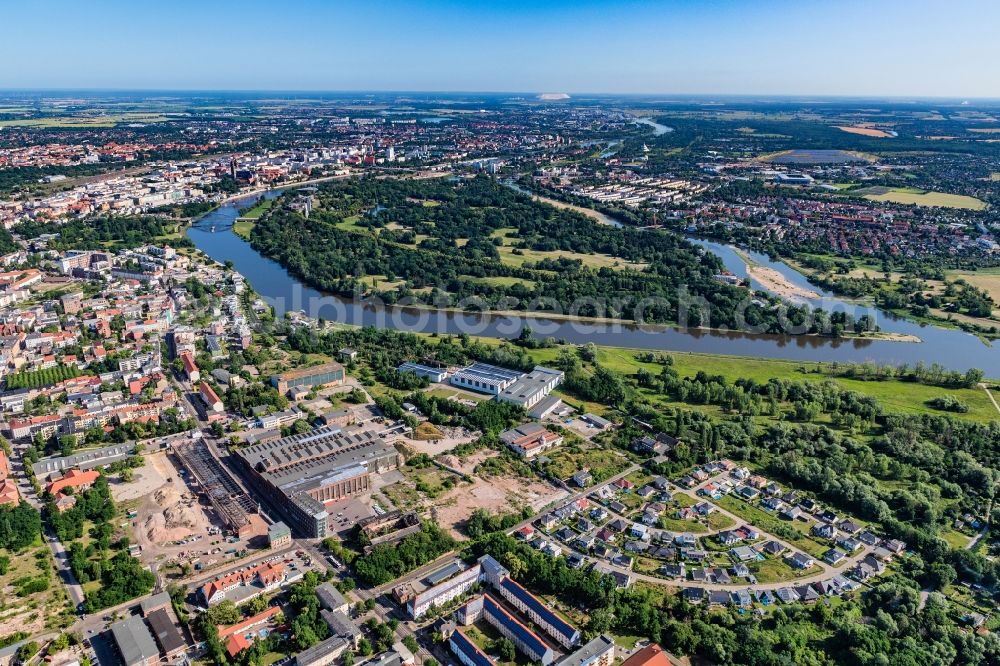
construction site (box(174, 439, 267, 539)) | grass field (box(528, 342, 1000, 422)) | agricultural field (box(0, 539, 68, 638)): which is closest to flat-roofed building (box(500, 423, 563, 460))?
grass field (box(528, 342, 1000, 422))

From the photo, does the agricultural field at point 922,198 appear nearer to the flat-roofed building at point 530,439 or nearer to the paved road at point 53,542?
the flat-roofed building at point 530,439

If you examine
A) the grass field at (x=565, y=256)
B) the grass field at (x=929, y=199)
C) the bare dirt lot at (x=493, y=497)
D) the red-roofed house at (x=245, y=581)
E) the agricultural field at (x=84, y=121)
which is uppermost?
the agricultural field at (x=84, y=121)

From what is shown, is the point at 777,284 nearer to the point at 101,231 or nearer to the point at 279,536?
the point at 279,536

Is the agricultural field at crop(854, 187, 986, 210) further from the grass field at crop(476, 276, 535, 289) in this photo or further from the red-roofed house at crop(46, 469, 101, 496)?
the red-roofed house at crop(46, 469, 101, 496)

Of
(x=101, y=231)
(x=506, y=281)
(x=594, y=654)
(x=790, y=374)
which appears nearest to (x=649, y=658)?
(x=594, y=654)

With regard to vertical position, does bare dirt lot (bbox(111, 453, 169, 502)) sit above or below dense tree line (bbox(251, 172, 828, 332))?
below

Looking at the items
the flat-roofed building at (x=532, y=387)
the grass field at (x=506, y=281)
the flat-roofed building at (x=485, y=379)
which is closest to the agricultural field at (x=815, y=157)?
the grass field at (x=506, y=281)
